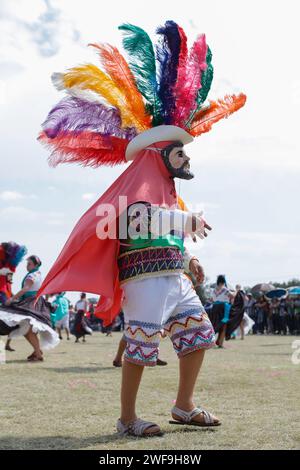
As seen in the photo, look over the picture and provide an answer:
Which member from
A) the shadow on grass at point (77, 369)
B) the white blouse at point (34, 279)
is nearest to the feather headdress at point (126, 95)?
the shadow on grass at point (77, 369)

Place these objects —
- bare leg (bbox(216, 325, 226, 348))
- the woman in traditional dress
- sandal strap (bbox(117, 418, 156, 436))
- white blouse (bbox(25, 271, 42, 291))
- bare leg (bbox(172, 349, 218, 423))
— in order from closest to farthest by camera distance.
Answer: sandal strap (bbox(117, 418, 156, 436)) → bare leg (bbox(172, 349, 218, 423)) → the woman in traditional dress → white blouse (bbox(25, 271, 42, 291)) → bare leg (bbox(216, 325, 226, 348))

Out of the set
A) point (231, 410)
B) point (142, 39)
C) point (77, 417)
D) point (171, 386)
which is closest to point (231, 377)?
point (171, 386)

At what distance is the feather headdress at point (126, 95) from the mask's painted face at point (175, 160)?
227mm

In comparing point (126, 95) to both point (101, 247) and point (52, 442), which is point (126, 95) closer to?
point (101, 247)

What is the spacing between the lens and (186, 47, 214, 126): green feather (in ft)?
14.5

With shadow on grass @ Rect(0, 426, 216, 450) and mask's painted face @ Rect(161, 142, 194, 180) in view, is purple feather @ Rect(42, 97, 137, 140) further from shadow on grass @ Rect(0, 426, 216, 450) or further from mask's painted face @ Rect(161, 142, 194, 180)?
shadow on grass @ Rect(0, 426, 216, 450)

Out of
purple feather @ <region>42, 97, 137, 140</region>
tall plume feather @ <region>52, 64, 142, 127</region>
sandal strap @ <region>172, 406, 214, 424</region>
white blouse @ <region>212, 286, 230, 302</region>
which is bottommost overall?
sandal strap @ <region>172, 406, 214, 424</region>

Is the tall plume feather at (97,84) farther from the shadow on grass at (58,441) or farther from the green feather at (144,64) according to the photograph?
the shadow on grass at (58,441)

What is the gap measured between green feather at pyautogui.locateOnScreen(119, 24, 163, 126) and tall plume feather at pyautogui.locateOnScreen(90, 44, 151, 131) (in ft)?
0.13

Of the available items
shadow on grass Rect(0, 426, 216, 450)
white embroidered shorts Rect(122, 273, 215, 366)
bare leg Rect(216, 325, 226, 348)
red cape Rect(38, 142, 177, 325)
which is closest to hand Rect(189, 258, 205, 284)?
white embroidered shorts Rect(122, 273, 215, 366)

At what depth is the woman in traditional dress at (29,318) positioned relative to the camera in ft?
31.5

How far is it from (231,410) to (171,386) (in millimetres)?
1639

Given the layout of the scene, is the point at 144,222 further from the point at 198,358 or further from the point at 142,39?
the point at 142,39

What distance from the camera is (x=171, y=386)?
636cm
